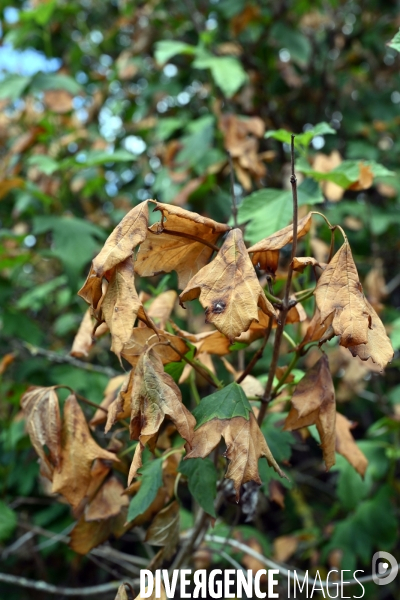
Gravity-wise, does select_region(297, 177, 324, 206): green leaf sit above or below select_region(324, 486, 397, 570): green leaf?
above

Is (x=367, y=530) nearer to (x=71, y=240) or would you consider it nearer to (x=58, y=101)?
(x=71, y=240)

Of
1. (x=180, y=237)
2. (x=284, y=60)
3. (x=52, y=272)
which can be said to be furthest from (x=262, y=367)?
(x=284, y=60)

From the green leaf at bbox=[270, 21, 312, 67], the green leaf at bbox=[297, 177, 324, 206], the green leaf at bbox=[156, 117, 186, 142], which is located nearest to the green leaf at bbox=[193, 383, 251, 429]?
the green leaf at bbox=[297, 177, 324, 206]

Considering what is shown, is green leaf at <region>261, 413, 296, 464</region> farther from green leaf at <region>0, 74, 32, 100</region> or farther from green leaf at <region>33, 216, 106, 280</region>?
green leaf at <region>0, 74, 32, 100</region>

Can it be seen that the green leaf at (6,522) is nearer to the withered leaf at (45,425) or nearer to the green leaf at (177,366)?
the withered leaf at (45,425)

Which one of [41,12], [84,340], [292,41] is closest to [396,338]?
[84,340]
